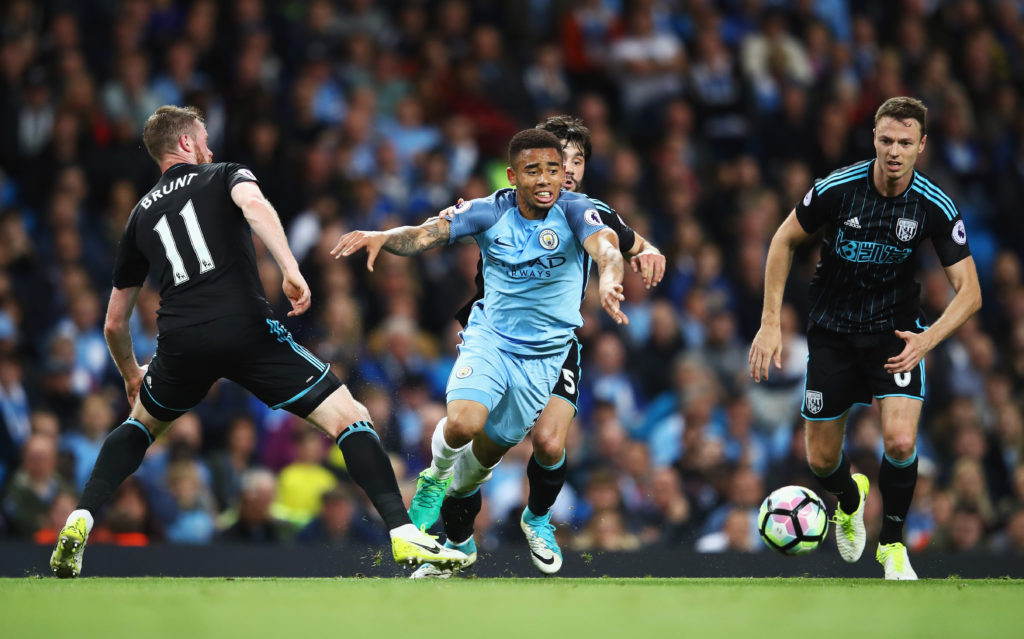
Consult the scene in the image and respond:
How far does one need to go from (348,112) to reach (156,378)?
238 inches

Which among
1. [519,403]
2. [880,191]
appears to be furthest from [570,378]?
[880,191]

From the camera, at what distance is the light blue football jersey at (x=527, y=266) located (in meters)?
6.70

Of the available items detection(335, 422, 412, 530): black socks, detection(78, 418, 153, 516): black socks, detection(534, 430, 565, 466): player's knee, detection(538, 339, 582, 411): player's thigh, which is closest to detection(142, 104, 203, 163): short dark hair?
detection(78, 418, 153, 516): black socks

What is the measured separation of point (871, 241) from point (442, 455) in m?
2.44

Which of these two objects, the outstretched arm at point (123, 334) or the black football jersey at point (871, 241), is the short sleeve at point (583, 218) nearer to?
the black football jersey at point (871, 241)

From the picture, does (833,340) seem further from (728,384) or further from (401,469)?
(728,384)

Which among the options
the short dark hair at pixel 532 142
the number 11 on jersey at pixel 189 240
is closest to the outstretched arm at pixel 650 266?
the short dark hair at pixel 532 142

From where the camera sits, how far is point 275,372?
20.4 ft

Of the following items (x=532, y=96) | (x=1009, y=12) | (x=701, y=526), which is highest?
(x=1009, y=12)

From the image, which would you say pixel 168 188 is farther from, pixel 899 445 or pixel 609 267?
pixel 899 445

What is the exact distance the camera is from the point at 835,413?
7.08m

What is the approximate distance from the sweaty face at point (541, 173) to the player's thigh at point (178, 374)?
1.73 meters

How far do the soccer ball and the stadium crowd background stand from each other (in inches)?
55.3

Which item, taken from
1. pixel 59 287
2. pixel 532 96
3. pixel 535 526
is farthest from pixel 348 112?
pixel 535 526
